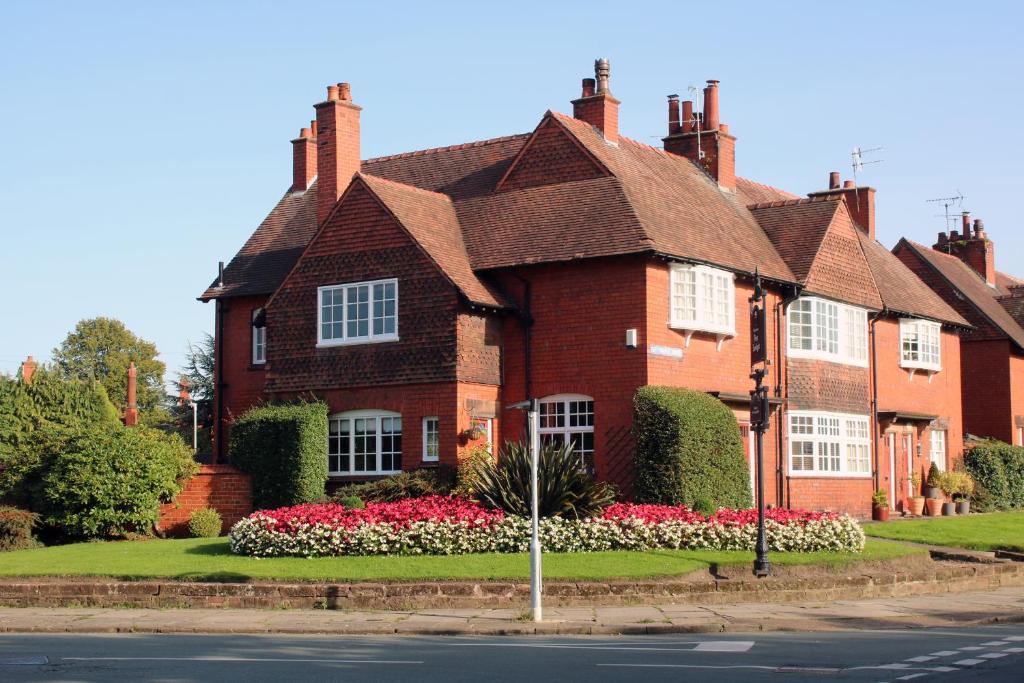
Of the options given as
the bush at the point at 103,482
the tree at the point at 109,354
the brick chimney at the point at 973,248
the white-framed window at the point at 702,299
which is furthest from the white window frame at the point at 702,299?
the tree at the point at 109,354

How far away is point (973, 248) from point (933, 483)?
16957 millimetres

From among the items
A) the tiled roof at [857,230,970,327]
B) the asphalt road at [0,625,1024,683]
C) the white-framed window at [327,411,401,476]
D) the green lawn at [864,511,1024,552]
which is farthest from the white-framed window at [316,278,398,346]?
the tiled roof at [857,230,970,327]

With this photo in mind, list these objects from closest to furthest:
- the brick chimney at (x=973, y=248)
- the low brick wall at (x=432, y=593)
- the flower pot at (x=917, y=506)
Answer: the low brick wall at (x=432, y=593), the flower pot at (x=917, y=506), the brick chimney at (x=973, y=248)

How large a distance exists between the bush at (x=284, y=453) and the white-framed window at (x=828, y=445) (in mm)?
11322

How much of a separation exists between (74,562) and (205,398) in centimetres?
3275

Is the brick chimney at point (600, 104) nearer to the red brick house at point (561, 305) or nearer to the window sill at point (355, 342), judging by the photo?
the red brick house at point (561, 305)

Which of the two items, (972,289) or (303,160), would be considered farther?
(972,289)

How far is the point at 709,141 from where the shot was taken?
35094mm

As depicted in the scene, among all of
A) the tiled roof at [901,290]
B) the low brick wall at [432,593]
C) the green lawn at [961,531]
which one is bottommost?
the low brick wall at [432,593]

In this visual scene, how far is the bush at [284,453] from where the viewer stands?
28.4 m

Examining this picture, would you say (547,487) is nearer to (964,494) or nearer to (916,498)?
(916,498)

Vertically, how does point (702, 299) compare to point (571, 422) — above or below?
above

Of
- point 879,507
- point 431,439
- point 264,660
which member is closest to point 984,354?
point 879,507

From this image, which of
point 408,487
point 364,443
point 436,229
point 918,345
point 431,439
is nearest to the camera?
point 408,487
